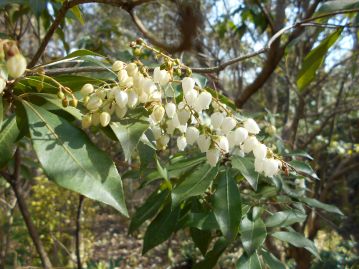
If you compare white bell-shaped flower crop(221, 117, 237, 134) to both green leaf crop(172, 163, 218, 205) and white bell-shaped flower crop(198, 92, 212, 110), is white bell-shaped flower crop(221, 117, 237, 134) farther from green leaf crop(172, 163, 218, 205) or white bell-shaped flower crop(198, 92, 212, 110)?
green leaf crop(172, 163, 218, 205)

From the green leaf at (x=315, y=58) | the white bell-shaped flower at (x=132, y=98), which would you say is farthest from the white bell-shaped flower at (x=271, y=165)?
the green leaf at (x=315, y=58)

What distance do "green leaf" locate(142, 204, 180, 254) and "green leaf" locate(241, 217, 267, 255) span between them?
21cm

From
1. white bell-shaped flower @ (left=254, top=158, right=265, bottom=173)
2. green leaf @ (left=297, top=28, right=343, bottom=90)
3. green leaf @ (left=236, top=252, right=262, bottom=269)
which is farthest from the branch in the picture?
green leaf @ (left=236, top=252, right=262, bottom=269)

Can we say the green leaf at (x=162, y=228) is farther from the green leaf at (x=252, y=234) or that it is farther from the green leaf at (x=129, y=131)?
the green leaf at (x=129, y=131)

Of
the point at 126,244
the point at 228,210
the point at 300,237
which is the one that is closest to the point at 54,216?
the point at 126,244

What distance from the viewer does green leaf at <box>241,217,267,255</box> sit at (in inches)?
45.4

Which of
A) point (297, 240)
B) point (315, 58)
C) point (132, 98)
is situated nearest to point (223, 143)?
point (132, 98)

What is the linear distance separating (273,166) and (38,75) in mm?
538

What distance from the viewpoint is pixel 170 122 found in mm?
950

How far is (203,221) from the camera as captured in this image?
1199 mm

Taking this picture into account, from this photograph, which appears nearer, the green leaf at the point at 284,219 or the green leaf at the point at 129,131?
the green leaf at the point at 129,131

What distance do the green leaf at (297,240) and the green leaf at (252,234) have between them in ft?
0.71

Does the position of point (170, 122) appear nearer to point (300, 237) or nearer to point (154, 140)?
point (154, 140)

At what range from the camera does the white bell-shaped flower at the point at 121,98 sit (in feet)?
2.65
